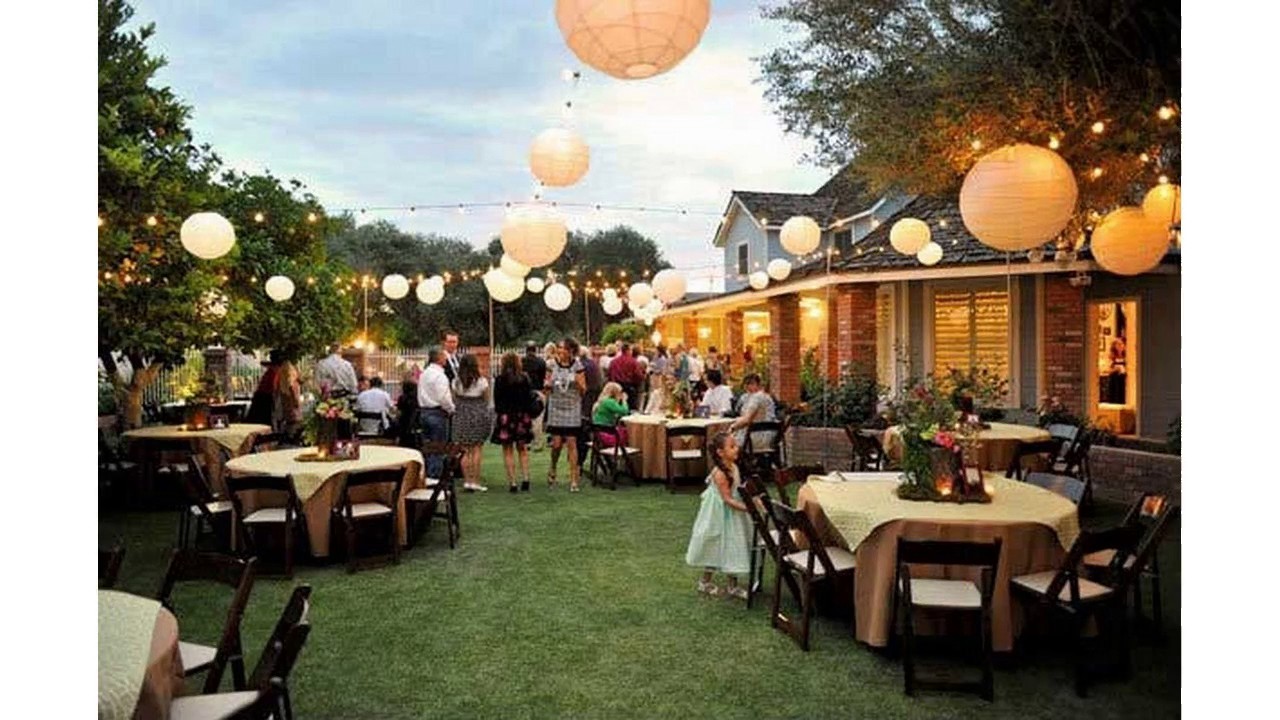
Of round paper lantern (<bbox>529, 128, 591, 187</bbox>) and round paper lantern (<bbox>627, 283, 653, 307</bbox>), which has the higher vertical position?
round paper lantern (<bbox>529, 128, 591, 187</bbox>)

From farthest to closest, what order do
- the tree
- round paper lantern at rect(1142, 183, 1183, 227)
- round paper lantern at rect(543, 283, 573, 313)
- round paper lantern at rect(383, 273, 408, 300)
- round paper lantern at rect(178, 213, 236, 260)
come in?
round paper lantern at rect(543, 283, 573, 313)
round paper lantern at rect(383, 273, 408, 300)
round paper lantern at rect(178, 213, 236, 260)
round paper lantern at rect(1142, 183, 1183, 227)
the tree

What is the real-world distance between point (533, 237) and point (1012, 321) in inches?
360

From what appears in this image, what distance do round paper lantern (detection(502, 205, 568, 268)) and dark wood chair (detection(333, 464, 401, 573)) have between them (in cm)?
221

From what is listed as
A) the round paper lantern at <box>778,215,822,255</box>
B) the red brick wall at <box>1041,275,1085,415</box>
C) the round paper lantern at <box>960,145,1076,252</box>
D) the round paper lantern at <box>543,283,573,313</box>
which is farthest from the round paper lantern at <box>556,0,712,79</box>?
the round paper lantern at <box>543,283,573,313</box>

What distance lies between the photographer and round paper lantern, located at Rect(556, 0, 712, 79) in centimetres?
335

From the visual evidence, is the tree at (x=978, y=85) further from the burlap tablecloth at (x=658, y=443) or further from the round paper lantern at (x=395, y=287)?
the round paper lantern at (x=395, y=287)

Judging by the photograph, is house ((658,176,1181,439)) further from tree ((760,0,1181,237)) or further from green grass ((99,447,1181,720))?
green grass ((99,447,1181,720))

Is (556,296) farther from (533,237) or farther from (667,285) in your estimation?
(533,237)

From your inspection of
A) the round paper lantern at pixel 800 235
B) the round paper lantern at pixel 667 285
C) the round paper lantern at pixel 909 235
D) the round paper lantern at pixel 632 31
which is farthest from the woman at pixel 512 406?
the round paper lantern at pixel 632 31

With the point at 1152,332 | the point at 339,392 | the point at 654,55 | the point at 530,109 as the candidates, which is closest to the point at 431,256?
the point at 530,109

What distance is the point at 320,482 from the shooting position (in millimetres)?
6922

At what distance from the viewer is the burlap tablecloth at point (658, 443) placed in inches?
428

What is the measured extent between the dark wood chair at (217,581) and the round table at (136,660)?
0.55ft

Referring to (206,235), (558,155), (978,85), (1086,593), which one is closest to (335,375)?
(206,235)
